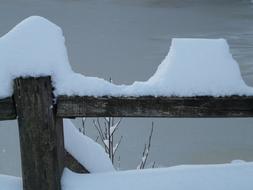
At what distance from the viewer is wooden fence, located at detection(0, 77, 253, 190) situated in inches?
68.2

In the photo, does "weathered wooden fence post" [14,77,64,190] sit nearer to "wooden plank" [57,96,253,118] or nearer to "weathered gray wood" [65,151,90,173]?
"wooden plank" [57,96,253,118]

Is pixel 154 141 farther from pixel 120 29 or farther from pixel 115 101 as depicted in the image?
pixel 120 29

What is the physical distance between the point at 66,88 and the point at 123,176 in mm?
427

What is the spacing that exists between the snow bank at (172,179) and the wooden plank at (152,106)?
0.93 feet

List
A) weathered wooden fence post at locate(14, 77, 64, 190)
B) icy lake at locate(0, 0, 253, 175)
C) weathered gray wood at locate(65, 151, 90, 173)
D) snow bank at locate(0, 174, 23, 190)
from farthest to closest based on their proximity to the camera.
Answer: icy lake at locate(0, 0, 253, 175) → weathered gray wood at locate(65, 151, 90, 173) → snow bank at locate(0, 174, 23, 190) → weathered wooden fence post at locate(14, 77, 64, 190)

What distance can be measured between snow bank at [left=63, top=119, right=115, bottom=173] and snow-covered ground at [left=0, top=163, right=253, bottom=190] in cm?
15

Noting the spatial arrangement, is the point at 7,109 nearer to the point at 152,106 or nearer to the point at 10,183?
the point at 10,183

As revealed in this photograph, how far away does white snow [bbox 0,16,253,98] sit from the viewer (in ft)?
5.67

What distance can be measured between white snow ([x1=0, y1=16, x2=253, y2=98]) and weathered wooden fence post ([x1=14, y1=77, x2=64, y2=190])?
38mm

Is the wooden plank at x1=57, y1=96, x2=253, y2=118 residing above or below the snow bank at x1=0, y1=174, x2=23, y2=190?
above

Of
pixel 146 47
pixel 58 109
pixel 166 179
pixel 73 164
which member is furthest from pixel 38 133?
pixel 146 47

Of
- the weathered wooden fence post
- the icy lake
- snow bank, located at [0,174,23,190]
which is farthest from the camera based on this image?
the icy lake

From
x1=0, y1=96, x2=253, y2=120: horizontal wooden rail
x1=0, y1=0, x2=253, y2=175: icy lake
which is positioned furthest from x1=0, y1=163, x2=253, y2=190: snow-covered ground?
x1=0, y1=0, x2=253, y2=175: icy lake

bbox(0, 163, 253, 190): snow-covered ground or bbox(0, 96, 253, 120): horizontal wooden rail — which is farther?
bbox(0, 163, 253, 190): snow-covered ground
